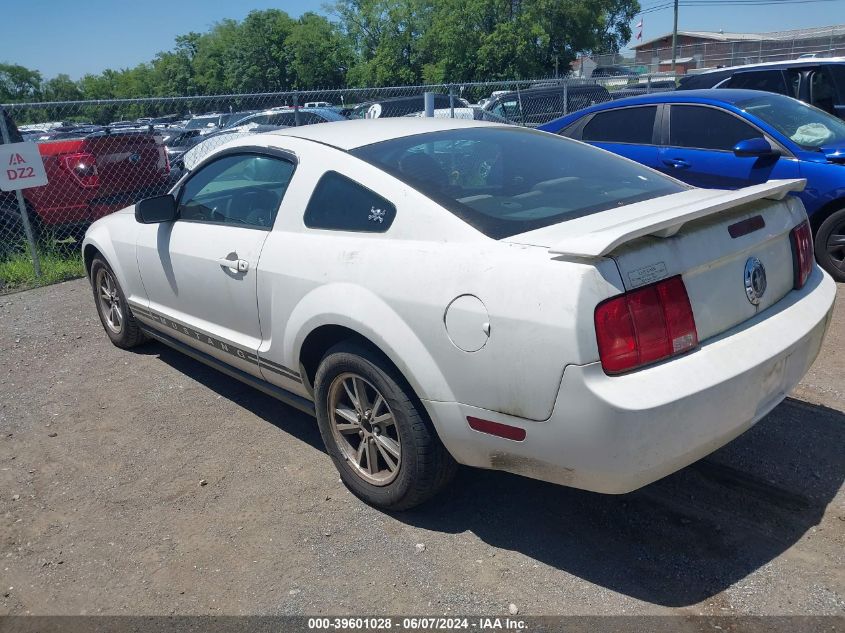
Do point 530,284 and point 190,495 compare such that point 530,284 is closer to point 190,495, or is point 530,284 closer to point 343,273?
point 343,273

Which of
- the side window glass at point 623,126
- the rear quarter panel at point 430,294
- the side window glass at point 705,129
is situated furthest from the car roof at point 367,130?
the side window glass at point 623,126

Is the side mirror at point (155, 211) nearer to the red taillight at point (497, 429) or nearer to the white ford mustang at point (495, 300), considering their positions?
the white ford mustang at point (495, 300)

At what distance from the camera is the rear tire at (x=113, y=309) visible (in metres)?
5.30

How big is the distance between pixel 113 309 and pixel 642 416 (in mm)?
4420

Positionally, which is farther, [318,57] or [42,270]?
[318,57]

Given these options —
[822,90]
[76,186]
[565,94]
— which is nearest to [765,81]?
[822,90]

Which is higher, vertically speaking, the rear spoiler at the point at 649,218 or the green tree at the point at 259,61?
the green tree at the point at 259,61

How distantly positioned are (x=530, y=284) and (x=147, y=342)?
4007 mm

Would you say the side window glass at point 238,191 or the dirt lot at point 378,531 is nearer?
the dirt lot at point 378,531

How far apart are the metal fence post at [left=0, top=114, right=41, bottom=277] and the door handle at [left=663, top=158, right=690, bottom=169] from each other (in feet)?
21.4

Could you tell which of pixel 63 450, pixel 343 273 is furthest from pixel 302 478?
pixel 63 450

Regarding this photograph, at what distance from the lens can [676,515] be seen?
10.3 ft

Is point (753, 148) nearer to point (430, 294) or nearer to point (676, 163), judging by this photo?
point (676, 163)

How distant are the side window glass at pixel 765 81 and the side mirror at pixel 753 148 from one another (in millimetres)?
3769
